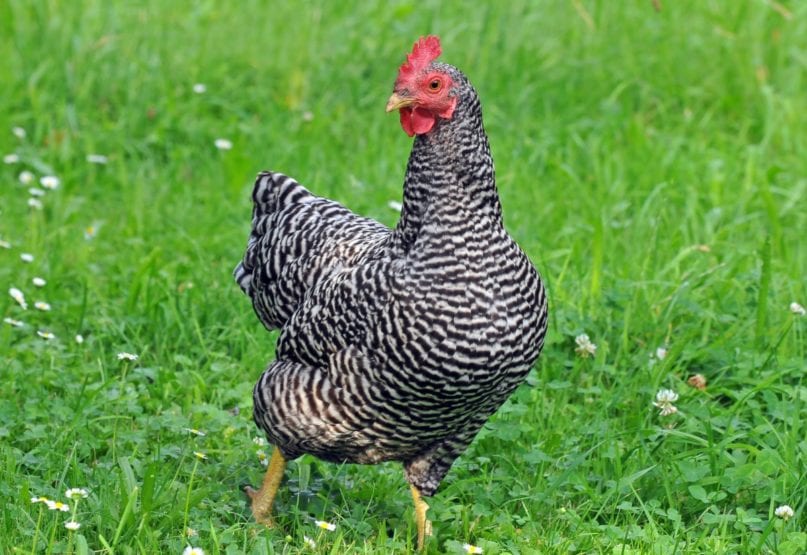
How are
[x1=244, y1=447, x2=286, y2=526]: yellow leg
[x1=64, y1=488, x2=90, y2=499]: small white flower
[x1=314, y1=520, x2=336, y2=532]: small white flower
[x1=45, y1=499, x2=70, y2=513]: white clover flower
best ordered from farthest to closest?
[x1=244, y1=447, x2=286, y2=526]: yellow leg < [x1=314, y1=520, x2=336, y2=532]: small white flower < [x1=64, y1=488, x2=90, y2=499]: small white flower < [x1=45, y1=499, x2=70, y2=513]: white clover flower

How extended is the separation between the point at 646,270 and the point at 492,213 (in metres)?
2.13

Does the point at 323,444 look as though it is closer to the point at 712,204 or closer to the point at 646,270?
the point at 646,270

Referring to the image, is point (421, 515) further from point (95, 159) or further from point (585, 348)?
point (95, 159)

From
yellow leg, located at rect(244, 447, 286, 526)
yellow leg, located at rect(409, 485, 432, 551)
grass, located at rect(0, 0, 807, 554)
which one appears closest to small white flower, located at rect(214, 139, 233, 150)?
grass, located at rect(0, 0, 807, 554)

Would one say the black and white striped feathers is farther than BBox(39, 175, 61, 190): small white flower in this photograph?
No

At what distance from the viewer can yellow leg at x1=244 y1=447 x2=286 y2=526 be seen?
4215 mm

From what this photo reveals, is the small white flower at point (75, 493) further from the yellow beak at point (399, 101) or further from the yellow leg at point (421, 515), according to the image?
the yellow beak at point (399, 101)

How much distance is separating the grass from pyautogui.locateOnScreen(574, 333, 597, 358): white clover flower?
0.04 m

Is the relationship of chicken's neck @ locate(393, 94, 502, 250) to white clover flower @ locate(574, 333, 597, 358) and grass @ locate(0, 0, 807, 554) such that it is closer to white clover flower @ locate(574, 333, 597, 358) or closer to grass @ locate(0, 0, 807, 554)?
grass @ locate(0, 0, 807, 554)

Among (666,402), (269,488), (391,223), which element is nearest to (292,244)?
(269,488)

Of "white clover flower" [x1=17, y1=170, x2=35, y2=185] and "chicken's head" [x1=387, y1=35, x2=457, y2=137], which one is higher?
"chicken's head" [x1=387, y1=35, x2=457, y2=137]

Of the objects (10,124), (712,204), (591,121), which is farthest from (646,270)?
(10,124)

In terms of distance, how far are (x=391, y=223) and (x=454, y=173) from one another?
259 centimetres

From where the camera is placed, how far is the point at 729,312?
539 centimetres
